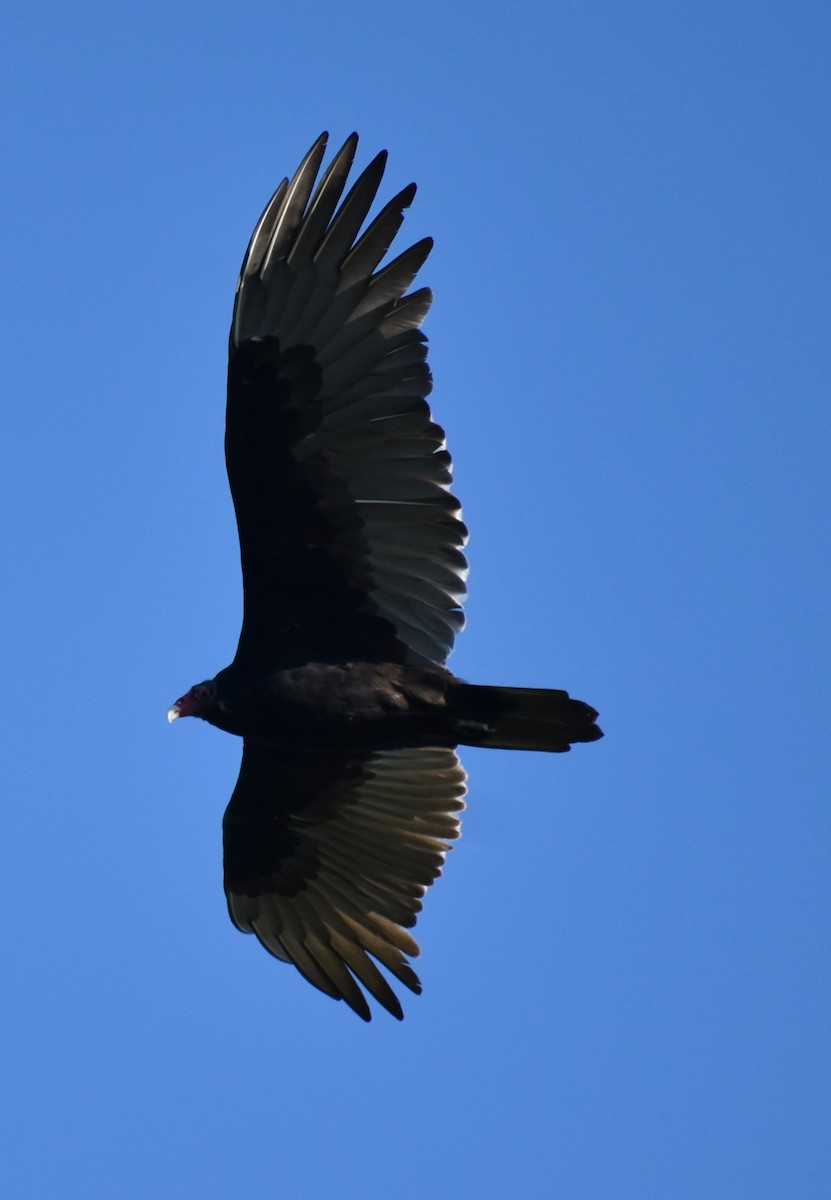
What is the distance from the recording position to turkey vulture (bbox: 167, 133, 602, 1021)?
7.88 meters

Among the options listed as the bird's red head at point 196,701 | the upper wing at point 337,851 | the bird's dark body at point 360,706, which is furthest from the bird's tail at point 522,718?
the bird's red head at point 196,701

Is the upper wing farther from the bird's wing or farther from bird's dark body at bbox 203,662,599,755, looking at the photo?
the bird's wing

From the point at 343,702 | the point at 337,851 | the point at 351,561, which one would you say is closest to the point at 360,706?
the point at 343,702

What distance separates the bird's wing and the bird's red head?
1.77 ft

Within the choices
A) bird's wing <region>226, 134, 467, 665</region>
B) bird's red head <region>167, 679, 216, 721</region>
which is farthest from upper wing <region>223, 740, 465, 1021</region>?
bird's wing <region>226, 134, 467, 665</region>

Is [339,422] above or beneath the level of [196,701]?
above

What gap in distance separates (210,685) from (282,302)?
1866mm

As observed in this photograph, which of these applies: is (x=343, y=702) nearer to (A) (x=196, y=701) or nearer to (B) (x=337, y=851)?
(A) (x=196, y=701)

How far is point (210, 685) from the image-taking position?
27.9 ft

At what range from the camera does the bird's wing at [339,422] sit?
7.87 m

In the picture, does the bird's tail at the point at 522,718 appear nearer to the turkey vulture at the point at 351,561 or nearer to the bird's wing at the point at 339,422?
the turkey vulture at the point at 351,561

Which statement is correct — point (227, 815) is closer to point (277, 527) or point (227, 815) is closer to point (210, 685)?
point (210, 685)

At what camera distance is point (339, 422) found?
796 cm

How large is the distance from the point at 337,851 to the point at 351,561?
Result: 1730 millimetres
